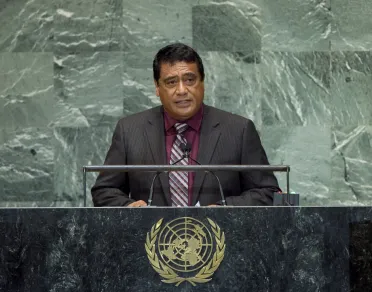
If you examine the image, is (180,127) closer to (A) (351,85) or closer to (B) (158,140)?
(B) (158,140)

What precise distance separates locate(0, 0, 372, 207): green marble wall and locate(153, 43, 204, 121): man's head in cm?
178

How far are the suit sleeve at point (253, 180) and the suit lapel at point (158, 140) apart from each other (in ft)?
1.22

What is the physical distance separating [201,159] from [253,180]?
30 cm

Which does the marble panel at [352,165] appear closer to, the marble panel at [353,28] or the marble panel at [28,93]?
the marble panel at [353,28]

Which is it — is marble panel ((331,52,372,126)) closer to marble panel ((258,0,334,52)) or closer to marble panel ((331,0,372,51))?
marble panel ((331,0,372,51))

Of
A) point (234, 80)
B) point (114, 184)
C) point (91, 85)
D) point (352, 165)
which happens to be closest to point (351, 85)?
point (352, 165)

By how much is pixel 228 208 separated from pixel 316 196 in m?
3.24

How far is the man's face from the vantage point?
16.6ft

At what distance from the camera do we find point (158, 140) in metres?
5.13

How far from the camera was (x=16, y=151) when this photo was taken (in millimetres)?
6879

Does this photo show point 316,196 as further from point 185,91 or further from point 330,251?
point 330,251

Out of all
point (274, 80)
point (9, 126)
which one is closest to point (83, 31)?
point (9, 126)

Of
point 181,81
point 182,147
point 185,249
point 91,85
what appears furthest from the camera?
point 91,85

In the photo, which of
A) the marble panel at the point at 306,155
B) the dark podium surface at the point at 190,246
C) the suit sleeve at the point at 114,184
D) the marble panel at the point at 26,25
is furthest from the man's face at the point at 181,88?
the marble panel at the point at 26,25
